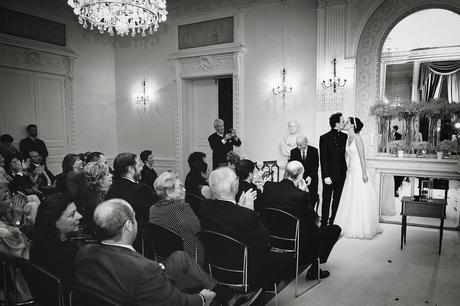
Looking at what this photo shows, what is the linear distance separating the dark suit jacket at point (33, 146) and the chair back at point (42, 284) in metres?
6.46

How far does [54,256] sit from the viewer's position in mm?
1969

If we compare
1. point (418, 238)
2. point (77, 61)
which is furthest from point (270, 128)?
point (77, 61)

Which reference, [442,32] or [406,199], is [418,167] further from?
[442,32]

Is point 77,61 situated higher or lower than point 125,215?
higher

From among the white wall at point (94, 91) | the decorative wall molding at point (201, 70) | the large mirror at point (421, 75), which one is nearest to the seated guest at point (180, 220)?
the large mirror at point (421, 75)

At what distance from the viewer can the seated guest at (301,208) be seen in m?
3.09

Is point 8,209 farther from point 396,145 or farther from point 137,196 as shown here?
point 396,145

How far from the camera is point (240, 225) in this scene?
2.38 meters

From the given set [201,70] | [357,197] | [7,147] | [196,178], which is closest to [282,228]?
A: [196,178]

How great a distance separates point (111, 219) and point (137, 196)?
65.7 inches

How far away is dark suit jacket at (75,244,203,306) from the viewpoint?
157cm

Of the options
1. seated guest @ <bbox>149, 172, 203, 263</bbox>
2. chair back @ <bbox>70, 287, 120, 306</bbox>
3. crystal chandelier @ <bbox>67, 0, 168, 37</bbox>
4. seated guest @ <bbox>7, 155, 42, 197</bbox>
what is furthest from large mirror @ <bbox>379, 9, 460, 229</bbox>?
chair back @ <bbox>70, 287, 120, 306</bbox>

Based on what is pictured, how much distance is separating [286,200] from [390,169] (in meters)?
3.58

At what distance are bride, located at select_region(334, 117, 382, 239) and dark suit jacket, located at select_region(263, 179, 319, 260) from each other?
83.8 inches
